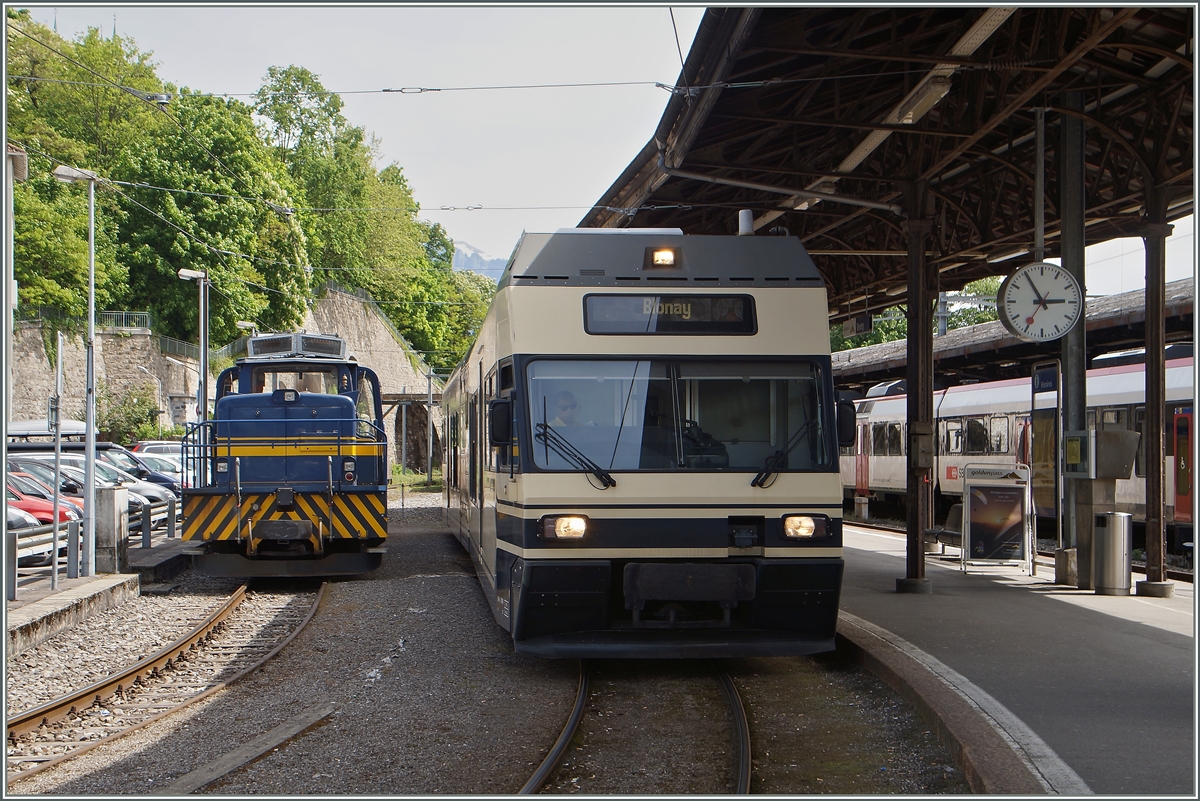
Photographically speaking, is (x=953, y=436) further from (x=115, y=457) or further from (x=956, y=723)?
(x=956, y=723)

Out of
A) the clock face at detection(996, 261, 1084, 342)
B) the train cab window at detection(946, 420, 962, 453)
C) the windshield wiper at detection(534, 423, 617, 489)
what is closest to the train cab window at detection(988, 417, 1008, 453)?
the train cab window at detection(946, 420, 962, 453)

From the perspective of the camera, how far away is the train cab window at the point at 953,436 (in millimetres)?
26750

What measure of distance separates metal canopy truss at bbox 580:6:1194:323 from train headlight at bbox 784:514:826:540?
4143 millimetres

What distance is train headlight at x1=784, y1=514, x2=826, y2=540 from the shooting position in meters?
8.39

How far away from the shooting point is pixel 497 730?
720 cm

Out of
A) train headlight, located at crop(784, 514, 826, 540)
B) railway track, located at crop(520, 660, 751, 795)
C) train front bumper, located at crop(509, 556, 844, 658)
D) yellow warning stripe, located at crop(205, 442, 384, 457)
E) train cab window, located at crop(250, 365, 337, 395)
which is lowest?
railway track, located at crop(520, 660, 751, 795)

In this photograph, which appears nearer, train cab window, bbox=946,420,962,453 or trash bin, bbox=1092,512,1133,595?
trash bin, bbox=1092,512,1133,595

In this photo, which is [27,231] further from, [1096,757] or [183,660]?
[1096,757]

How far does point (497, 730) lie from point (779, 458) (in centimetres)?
294

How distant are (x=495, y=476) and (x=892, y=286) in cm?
1443

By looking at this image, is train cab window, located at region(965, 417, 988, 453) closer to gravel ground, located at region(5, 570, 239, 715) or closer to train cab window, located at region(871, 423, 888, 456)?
train cab window, located at region(871, 423, 888, 456)

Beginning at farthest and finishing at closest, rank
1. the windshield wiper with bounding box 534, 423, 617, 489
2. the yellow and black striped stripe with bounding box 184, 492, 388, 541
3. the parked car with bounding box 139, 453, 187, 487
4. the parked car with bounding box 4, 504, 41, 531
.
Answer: the parked car with bounding box 139, 453, 187, 487 → the parked car with bounding box 4, 504, 41, 531 → the yellow and black striped stripe with bounding box 184, 492, 388, 541 → the windshield wiper with bounding box 534, 423, 617, 489

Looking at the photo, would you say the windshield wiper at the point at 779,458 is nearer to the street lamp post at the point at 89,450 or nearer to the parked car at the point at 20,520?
the street lamp post at the point at 89,450

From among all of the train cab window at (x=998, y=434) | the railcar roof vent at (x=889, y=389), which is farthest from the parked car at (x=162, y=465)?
the train cab window at (x=998, y=434)
